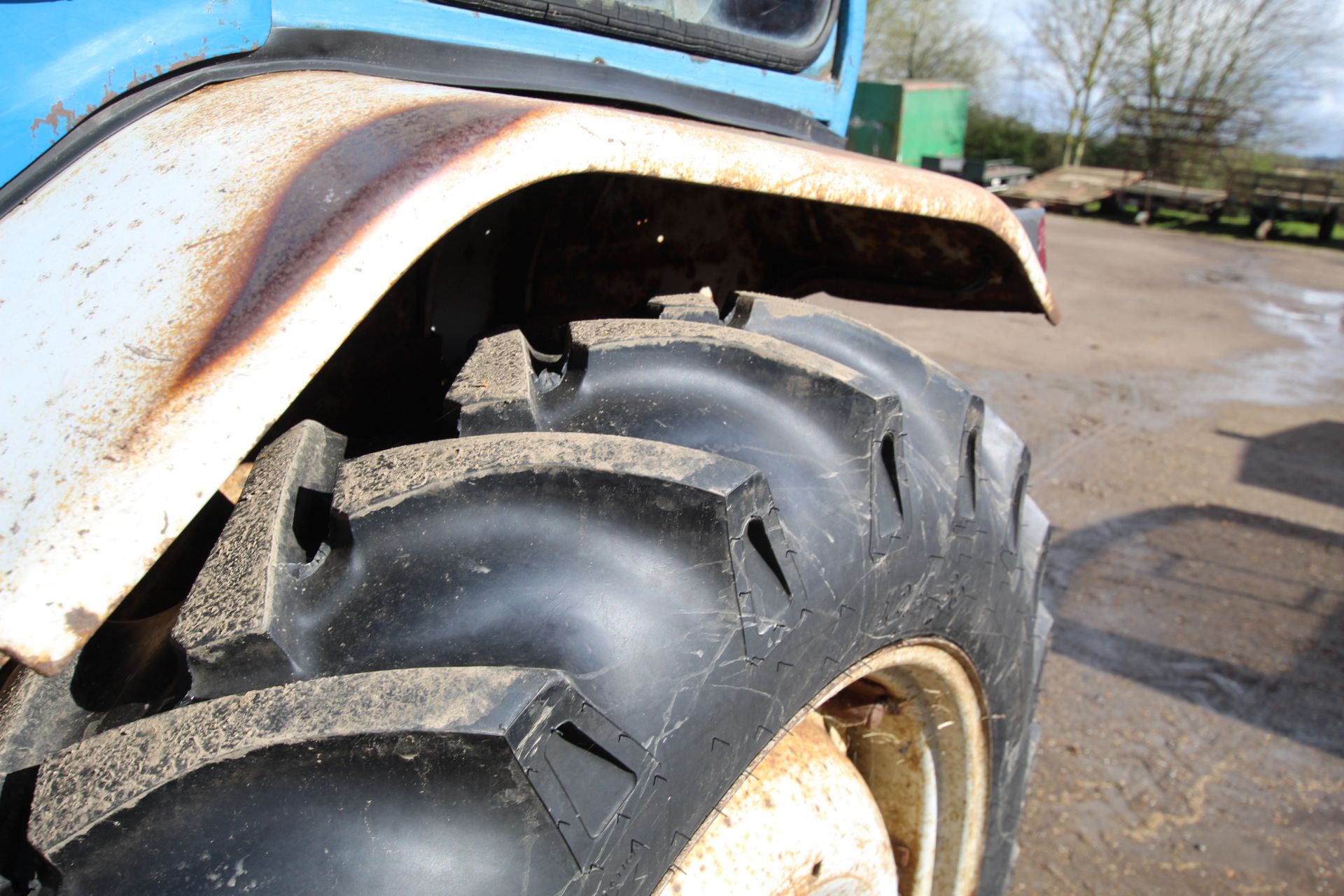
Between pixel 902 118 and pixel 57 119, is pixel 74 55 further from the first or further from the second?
pixel 902 118

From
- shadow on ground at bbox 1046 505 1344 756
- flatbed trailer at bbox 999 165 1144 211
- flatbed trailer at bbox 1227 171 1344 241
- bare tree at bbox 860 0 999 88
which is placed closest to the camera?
shadow on ground at bbox 1046 505 1344 756

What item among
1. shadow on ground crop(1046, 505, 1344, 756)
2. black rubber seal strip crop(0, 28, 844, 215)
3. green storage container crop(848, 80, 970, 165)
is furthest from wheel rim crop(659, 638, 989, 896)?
green storage container crop(848, 80, 970, 165)

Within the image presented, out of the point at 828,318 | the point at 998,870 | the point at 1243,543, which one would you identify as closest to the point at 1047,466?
the point at 1243,543

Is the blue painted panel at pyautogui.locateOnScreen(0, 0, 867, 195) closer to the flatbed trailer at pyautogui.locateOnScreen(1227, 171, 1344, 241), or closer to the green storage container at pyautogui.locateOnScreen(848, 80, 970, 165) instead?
the green storage container at pyautogui.locateOnScreen(848, 80, 970, 165)

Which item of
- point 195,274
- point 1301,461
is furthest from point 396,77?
point 1301,461

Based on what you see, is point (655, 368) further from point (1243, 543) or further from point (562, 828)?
point (1243, 543)

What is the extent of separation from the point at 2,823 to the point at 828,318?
0.83 metres

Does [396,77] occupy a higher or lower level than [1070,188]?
higher

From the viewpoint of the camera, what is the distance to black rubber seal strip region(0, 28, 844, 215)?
0.73 metres

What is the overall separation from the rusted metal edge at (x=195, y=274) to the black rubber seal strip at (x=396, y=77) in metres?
0.02

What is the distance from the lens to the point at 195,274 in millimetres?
582

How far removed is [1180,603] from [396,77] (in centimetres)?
283

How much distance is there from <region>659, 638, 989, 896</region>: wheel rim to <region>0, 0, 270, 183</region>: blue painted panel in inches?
28.5

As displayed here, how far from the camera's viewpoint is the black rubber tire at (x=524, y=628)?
56 cm
